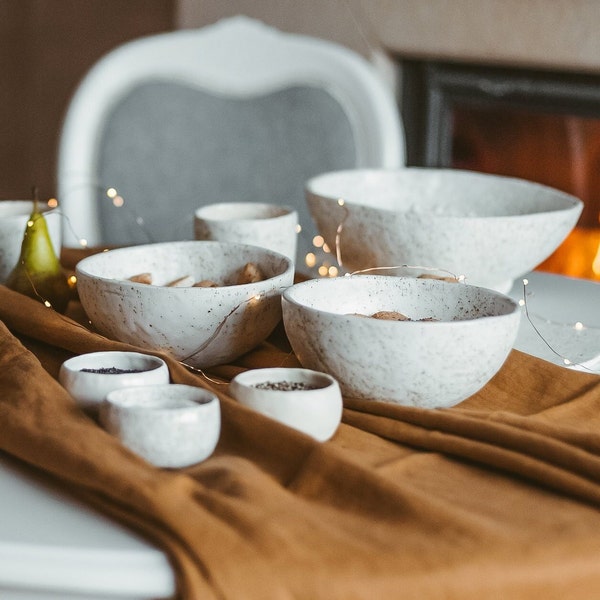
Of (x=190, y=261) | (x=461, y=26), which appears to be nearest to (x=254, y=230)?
(x=190, y=261)

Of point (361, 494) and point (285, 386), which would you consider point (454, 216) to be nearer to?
point (285, 386)

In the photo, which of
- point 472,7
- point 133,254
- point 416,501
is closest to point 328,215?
point 133,254

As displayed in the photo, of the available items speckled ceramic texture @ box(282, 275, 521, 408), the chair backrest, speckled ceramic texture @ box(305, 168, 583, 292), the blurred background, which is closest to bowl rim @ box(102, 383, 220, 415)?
speckled ceramic texture @ box(282, 275, 521, 408)

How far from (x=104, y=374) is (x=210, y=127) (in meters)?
1.26

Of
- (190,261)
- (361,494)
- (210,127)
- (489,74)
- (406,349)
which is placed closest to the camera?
(361,494)

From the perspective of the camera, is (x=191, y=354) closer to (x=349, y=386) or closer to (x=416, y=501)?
(x=349, y=386)

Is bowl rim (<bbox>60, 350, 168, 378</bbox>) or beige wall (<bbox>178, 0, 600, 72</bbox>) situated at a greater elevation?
beige wall (<bbox>178, 0, 600, 72</bbox>)

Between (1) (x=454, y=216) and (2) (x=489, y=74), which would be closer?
(1) (x=454, y=216)

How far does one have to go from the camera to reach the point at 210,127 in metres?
1.88

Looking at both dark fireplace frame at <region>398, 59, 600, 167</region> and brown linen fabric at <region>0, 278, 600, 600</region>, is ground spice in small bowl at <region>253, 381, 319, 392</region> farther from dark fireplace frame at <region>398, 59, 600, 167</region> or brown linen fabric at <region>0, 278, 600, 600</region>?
dark fireplace frame at <region>398, 59, 600, 167</region>

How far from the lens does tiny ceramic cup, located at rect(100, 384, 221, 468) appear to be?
611 millimetres

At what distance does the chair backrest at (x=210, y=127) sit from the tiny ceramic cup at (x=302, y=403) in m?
1.05

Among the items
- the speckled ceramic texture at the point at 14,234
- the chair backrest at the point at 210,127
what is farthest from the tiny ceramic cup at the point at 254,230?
the chair backrest at the point at 210,127

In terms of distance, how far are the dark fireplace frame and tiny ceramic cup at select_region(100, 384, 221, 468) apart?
145 cm
